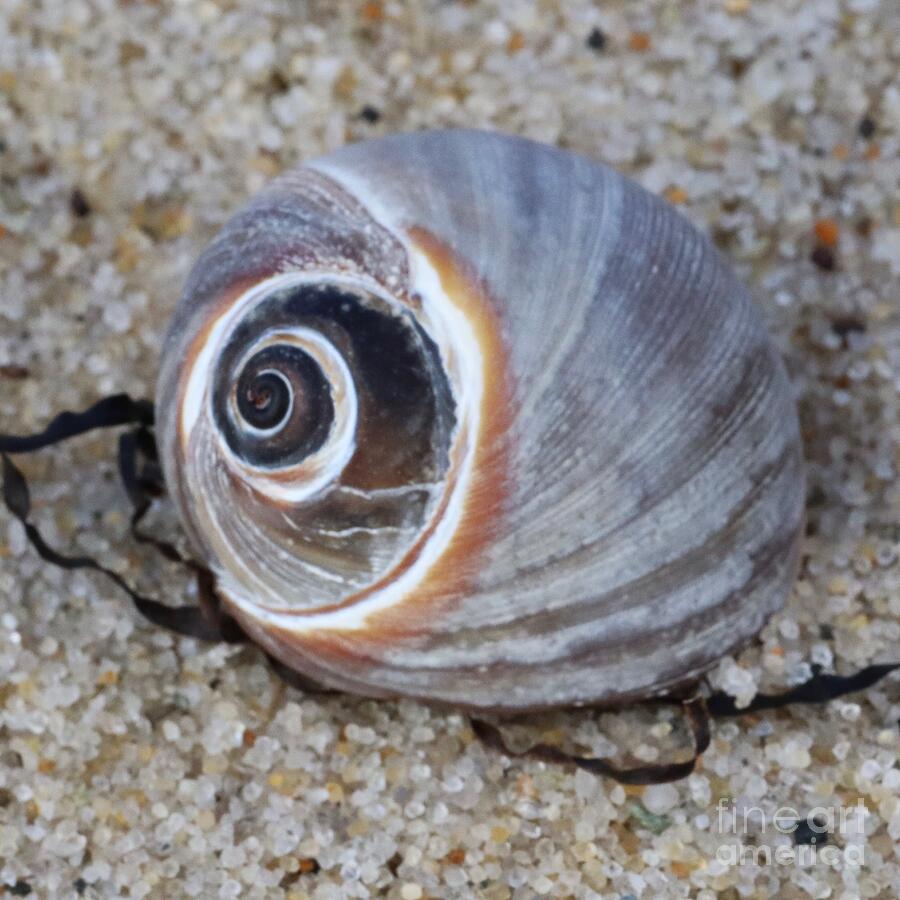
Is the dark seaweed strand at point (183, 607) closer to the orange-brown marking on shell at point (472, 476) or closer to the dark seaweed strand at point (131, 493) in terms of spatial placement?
the dark seaweed strand at point (131, 493)

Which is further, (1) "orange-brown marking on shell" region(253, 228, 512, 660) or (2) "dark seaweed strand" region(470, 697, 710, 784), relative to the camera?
(2) "dark seaweed strand" region(470, 697, 710, 784)

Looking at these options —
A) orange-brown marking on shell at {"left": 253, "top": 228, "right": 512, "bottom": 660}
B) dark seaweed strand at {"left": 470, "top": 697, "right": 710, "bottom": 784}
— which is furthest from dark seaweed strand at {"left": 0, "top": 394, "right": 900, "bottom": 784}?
orange-brown marking on shell at {"left": 253, "top": 228, "right": 512, "bottom": 660}

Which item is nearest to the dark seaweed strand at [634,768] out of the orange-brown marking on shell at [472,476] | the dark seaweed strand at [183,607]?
the dark seaweed strand at [183,607]

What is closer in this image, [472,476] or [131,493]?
[472,476]

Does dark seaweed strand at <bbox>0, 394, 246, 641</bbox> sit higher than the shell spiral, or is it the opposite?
the shell spiral

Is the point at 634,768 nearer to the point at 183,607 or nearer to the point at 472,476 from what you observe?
the point at 472,476

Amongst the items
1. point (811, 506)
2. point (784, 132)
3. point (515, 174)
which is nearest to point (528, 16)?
point (784, 132)

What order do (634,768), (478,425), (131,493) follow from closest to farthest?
1. (478,425)
2. (634,768)
3. (131,493)

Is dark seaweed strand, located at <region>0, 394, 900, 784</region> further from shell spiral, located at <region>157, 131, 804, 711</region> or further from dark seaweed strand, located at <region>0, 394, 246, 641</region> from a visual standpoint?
shell spiral, located at <region>157, 131, 804, 711</region>

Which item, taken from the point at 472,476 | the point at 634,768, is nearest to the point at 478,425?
the point at 472,476
